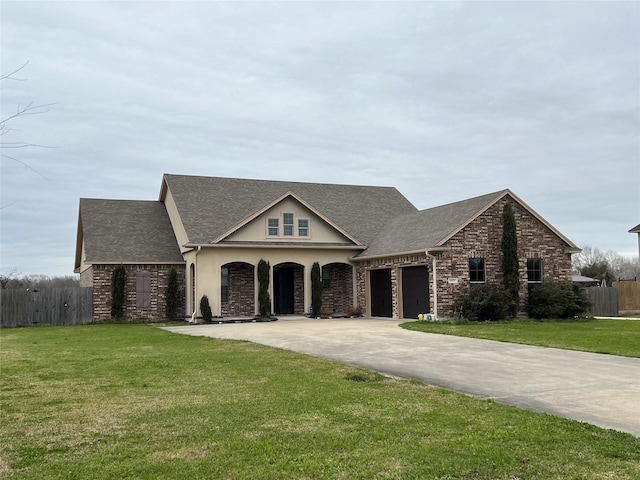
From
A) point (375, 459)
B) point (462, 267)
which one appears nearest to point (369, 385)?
point (375, 459)

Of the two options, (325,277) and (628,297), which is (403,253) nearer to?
(325,277)

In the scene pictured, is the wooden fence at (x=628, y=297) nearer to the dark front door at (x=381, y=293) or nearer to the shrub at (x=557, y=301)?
the shrub at (x=557, y=301)

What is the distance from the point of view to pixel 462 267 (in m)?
24.2

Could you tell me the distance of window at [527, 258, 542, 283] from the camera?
84.2 feet

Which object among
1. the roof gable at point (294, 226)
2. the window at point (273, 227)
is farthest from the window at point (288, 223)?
the window at point (273, 227)

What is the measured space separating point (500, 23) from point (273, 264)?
15.8 meters

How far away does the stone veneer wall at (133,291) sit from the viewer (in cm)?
2717

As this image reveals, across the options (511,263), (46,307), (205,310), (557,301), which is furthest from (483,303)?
(46,307)

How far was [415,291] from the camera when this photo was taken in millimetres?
25312

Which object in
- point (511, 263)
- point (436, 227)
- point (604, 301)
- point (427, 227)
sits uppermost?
point (427, 227)

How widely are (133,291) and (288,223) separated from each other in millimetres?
8104

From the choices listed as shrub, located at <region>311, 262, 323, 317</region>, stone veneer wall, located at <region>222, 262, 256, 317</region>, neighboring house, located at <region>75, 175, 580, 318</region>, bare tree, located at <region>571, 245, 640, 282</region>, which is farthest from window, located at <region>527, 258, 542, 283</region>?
bare tree, located at <region>571, 245, 640, 282</region>

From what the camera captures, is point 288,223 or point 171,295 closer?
point 171,295

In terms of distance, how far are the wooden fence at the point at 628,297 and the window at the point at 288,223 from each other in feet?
59.1
